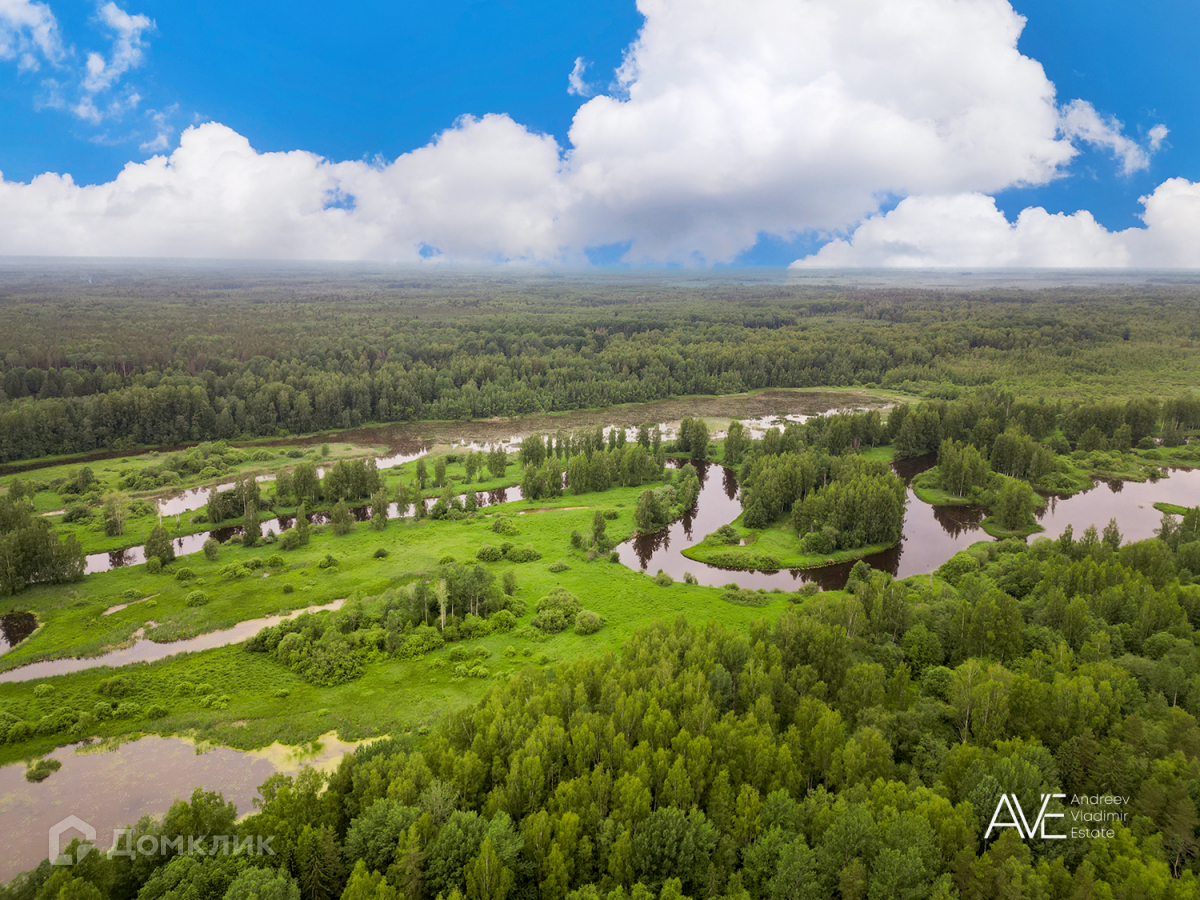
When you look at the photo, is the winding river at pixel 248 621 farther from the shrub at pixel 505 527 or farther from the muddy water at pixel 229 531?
the shrub at pixel 505 527

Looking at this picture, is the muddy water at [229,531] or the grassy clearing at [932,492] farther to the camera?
the grassy clearing at [932,492]

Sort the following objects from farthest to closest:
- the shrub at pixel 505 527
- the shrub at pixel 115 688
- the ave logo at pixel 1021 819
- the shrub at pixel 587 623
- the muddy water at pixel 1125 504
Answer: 1. the muddy water at pixel 1125 504
2. the shrub at pixel 505 527
3. the shrub at pixel 587 623
4. the shrub at pixel 115 688
5. the ave logo at pixel 1021 819

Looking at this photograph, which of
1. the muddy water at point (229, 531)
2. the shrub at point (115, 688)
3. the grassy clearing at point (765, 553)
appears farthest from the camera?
the grassy clearing at point (765, 553)

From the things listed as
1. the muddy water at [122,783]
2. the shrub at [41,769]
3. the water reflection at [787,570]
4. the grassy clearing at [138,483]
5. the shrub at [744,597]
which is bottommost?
the water reflection at [787,570]

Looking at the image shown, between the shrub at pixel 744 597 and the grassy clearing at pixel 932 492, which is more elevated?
the grassy clearing at pixel 932 492

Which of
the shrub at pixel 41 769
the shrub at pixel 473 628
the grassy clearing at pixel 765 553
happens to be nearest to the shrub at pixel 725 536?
the grassy clearing at pixel 765 553

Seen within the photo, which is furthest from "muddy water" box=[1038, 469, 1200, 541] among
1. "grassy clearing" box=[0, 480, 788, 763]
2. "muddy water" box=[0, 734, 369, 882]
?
"muddy water" box=[0, 734, 369, 882]

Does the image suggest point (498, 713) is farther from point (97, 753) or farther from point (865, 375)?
point (865, 375)
